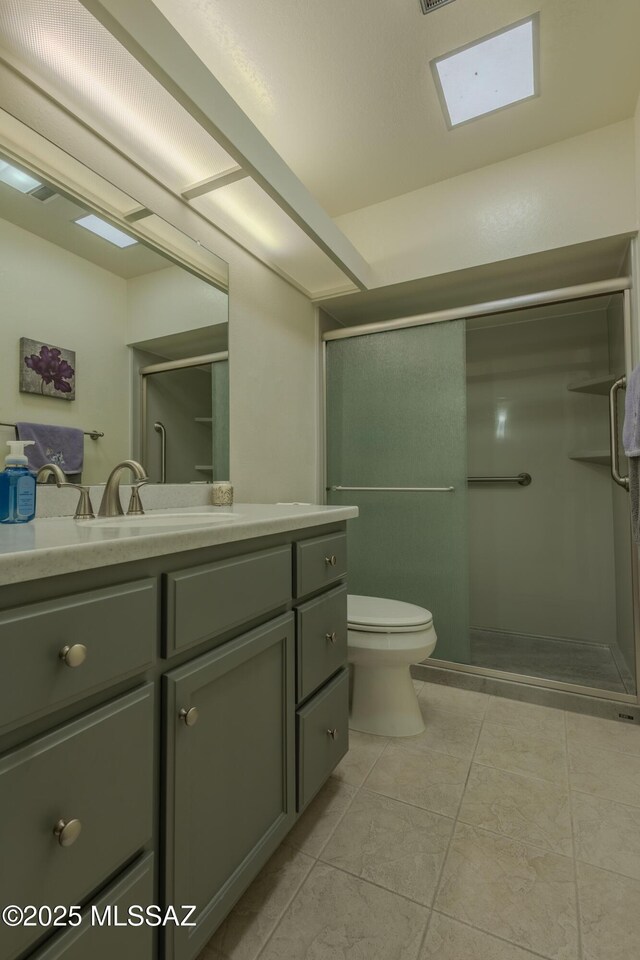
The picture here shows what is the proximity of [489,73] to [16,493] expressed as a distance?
200 cm

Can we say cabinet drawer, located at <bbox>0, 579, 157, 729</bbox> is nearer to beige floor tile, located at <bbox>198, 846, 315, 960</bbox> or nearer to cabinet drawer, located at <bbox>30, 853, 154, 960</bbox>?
cabinet drawer, located at <bbox>30, 853, 154, 960</bbox>

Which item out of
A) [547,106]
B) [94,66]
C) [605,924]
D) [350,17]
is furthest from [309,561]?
[547,106]

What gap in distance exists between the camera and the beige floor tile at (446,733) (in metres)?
1.62

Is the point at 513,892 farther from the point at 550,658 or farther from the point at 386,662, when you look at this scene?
the point at 550,658

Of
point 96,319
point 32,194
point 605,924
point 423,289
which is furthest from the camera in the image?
point 423,289

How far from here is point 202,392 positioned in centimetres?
166

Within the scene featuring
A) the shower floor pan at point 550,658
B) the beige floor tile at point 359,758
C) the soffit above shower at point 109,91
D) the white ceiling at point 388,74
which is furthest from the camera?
the shower floor pan at point 550,658

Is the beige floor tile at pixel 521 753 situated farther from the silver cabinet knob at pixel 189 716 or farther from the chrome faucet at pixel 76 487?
the chrome faucet at pixel 76 487

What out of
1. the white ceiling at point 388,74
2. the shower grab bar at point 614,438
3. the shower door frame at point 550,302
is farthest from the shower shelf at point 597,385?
the white ceiling at point 388,74

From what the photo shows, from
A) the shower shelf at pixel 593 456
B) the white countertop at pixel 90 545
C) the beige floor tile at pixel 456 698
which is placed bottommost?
the beige floor tile at pixel 456 698

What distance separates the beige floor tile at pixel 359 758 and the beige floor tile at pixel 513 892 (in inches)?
14.1

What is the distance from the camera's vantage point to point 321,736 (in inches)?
47.6

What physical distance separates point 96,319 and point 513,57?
64.3 inches

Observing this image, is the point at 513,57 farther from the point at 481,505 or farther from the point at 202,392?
the point at 481,505
